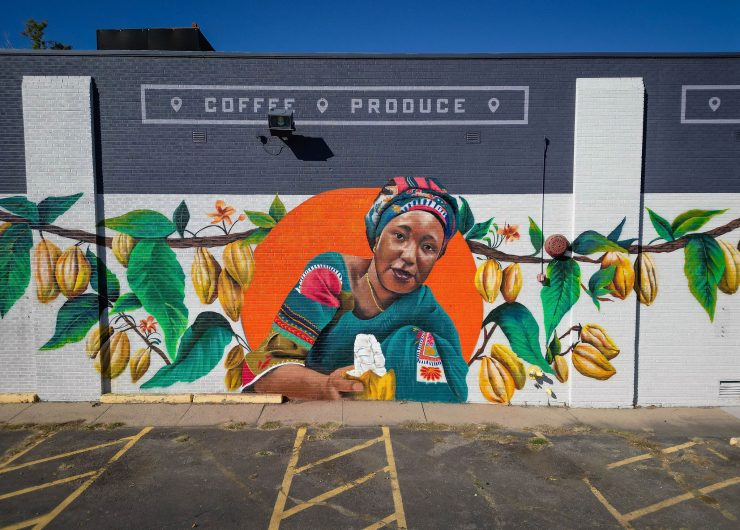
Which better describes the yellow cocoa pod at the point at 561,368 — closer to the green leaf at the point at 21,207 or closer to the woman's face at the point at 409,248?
the woman's face at the point at 409,248

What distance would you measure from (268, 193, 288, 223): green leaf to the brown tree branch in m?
0.49

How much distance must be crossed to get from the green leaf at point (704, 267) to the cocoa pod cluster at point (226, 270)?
836 cm

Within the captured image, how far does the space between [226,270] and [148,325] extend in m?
1.86

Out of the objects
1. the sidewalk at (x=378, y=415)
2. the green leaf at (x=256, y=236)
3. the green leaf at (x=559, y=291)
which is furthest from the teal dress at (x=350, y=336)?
the green leaf at (x=559, y=291)

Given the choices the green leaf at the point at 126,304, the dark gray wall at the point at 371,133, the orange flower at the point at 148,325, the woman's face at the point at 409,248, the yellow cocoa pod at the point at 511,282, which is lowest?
the orange flower at the point at 148,325

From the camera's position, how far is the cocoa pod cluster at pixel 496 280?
348 inches

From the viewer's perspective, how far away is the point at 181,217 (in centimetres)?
884

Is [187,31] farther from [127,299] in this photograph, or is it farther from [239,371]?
[239,371]

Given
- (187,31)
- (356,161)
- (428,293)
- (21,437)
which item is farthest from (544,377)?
(187,31)

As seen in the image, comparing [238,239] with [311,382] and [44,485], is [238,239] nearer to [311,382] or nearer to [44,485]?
[311,382]

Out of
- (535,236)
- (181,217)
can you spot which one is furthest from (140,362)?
(535,236)

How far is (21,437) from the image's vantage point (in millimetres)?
7516

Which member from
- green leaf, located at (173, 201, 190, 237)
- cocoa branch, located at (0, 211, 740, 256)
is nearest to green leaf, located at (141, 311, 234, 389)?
cocoa branch, located at (0, 211, 740, 256)

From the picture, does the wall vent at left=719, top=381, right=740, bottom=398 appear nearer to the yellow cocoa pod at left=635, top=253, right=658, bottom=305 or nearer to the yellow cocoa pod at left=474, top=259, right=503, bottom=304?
the yellow cocoa pod at left=635, top=253, right=658, bottom=305
